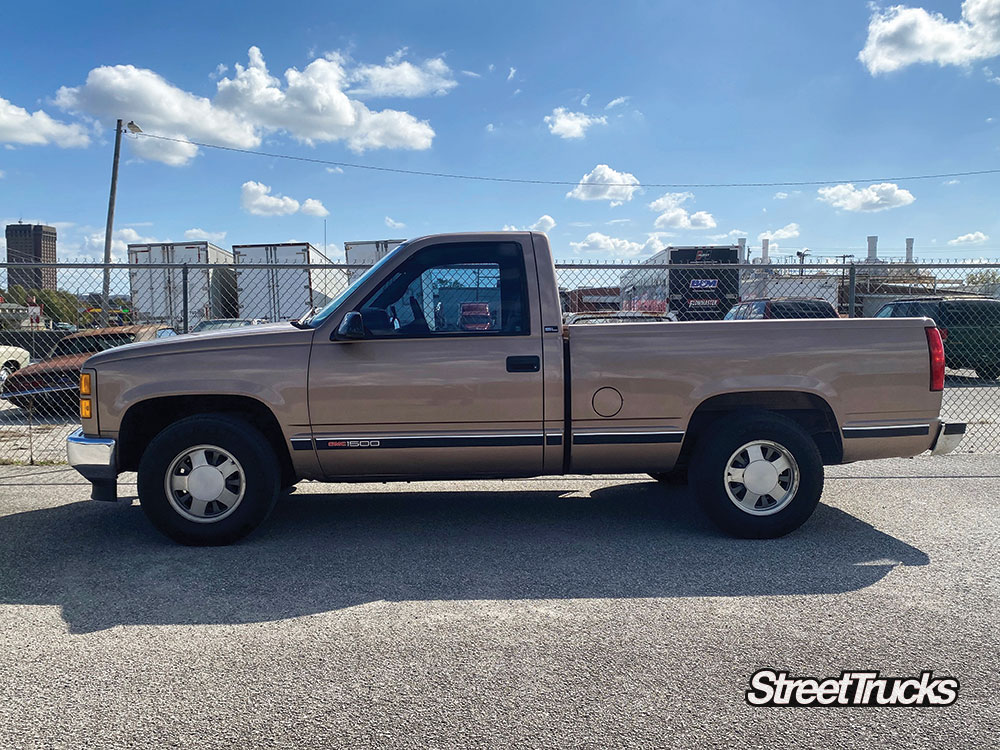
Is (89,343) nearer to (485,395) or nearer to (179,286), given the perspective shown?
(179,286)

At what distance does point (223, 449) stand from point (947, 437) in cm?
474

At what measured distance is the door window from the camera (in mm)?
4883

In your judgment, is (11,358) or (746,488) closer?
(746,488)

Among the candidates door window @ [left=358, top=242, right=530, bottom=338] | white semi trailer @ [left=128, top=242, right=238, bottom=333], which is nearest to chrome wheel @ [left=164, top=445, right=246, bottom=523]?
door window @ [left=358, top=242, right=530, bottom=338]

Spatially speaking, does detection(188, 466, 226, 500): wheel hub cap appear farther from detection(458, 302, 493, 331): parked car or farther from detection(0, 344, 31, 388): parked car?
→ detection(0, 344, 31, 388): parked car

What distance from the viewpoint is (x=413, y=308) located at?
494 cm

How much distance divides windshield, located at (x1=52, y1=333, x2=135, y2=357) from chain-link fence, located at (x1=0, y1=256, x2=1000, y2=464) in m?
0.02

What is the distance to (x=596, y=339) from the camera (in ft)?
15.9

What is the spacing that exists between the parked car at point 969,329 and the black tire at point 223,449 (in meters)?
14.4

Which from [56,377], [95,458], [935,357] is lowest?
[95,458]

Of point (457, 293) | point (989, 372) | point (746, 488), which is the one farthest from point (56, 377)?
point (989, 372)

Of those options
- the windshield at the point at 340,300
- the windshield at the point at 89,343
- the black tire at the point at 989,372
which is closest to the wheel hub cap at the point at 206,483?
the windshield at the point at 340,300

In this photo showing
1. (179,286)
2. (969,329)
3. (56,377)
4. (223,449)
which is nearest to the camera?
(223,449)

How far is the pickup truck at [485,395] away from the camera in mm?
4793
